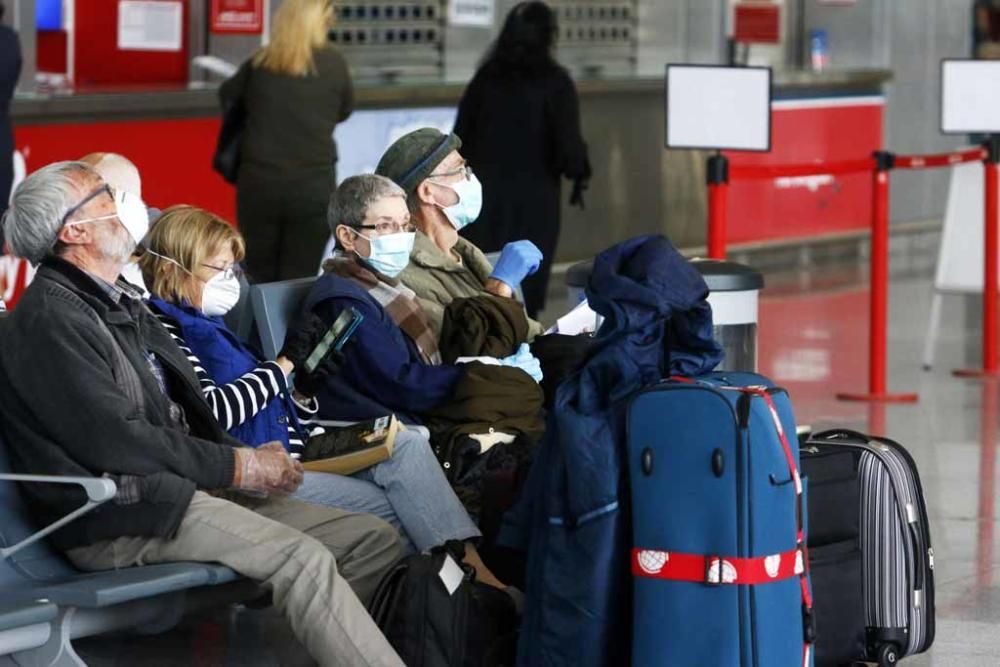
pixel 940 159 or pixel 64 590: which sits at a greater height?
pixel 940 159

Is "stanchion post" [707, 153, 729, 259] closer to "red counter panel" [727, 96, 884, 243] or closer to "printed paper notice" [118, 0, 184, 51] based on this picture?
"printed paper notice" [118, 0, 184, 51]

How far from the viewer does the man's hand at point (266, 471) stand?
14.7ft

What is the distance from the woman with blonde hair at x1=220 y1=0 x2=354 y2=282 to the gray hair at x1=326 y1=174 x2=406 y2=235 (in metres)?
3.43

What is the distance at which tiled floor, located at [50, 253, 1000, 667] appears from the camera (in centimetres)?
A: 531

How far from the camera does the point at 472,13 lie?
44.0 feet

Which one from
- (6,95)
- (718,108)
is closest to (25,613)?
(718,108)

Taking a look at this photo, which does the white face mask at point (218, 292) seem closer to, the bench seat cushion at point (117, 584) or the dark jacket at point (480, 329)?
the dark jacket at point (480, 329)

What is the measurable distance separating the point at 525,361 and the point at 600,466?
122 centimetres

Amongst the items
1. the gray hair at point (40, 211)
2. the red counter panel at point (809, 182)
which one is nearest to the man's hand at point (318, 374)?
the gray hair at point (40, 211)

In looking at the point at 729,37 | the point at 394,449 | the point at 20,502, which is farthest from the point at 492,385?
the point at 729,37

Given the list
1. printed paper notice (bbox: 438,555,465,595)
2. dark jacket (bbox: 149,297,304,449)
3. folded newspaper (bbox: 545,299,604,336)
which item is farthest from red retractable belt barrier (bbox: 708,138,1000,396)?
printed paper notice (bbox: 438,555,465,595)

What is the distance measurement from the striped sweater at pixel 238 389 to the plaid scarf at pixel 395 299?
0.49 metres

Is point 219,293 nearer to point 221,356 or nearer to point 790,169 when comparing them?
point 221,356

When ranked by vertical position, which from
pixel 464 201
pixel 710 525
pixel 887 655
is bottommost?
pixel 887 655
